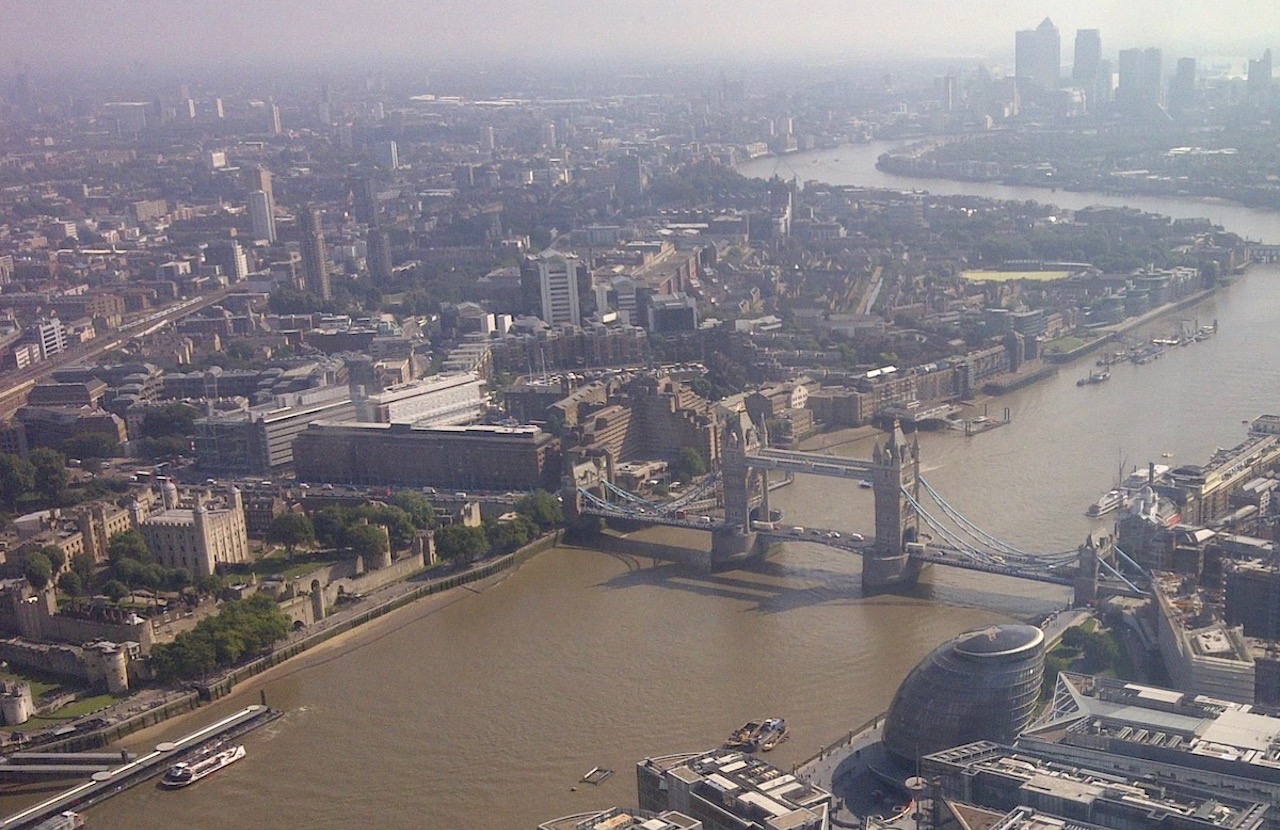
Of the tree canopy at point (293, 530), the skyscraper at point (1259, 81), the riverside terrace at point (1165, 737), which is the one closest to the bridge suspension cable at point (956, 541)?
the riverside terrace at point (1165, 737)

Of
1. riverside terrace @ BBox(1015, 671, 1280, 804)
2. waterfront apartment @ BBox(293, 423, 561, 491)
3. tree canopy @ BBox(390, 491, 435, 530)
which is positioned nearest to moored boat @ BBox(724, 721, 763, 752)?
riverside terrace @ BBox(1015, 671, 1280, 804)

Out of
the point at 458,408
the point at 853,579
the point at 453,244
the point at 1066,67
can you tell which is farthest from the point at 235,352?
the point at 1066,67

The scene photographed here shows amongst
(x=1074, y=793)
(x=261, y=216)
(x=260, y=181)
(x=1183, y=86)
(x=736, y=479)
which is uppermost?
(x=1183, y=86)

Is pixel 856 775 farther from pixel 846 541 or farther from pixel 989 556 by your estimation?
pixel 846 541

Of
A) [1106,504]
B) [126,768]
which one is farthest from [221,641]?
[1106,504]

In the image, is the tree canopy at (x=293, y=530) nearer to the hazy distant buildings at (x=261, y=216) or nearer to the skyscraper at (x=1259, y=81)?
the skyscraper at (x=1259, y=81)

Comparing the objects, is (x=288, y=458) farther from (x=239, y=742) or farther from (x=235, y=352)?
(x=239, y=742)

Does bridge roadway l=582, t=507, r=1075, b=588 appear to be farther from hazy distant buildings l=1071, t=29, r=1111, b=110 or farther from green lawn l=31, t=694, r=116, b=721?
hazy distant buildings l=1071, t=29, r=1111, b=110
